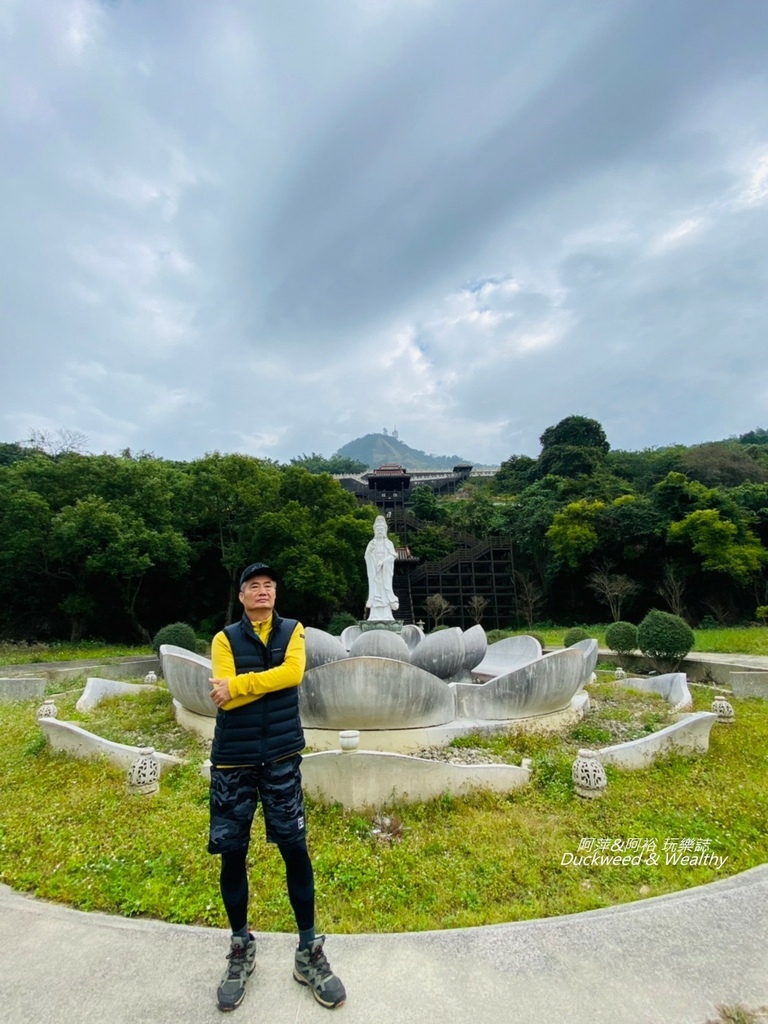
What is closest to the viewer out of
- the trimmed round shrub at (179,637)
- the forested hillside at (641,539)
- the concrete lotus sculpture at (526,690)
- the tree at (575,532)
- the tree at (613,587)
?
the concrete lotus sculpture at (526,690)

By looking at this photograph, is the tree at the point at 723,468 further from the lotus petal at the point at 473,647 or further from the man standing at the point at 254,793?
the man standing at the point at 254,793

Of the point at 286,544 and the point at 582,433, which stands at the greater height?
the point at 582,433

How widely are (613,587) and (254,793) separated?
2213 cm

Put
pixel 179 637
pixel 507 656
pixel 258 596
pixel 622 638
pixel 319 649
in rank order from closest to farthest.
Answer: pixel 258 596
pixel 319 649
pixel 507 656
pixel 179 637
pixel 622 638

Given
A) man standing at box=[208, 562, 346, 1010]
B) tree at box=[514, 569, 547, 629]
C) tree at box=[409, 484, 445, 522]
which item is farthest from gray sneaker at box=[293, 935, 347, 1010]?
tree at box=[409, 484, 445, 522]

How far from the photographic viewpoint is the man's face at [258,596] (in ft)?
7.51

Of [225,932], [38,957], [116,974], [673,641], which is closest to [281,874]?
[225,932]

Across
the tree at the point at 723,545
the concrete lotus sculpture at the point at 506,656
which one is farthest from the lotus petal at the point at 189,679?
the tree at the point at 723,545

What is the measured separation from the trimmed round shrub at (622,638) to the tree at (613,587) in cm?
1013

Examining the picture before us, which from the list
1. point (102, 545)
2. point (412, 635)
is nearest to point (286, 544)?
point (102, 545)

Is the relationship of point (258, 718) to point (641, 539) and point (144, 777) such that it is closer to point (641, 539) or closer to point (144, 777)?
point (144, 777)

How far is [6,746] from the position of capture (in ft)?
18.8

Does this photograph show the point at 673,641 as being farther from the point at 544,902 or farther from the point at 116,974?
the point at 116,974

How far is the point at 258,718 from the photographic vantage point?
2.14m
